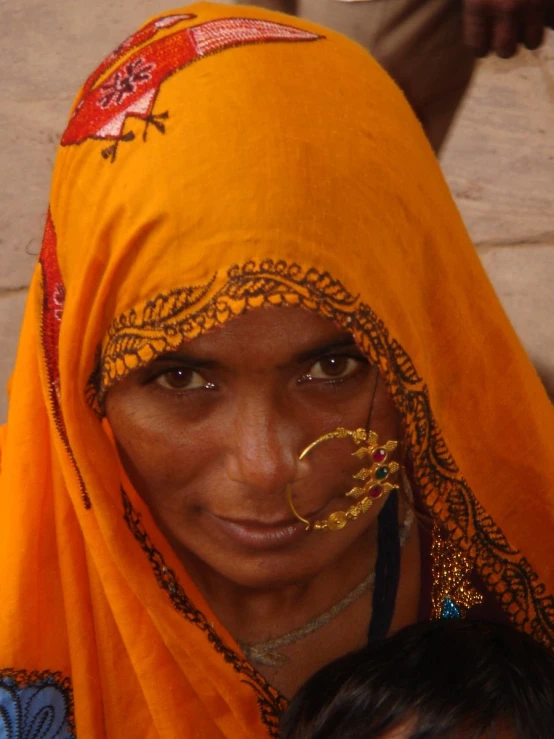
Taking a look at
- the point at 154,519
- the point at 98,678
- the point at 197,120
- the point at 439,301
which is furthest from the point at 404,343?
the point at 98,678

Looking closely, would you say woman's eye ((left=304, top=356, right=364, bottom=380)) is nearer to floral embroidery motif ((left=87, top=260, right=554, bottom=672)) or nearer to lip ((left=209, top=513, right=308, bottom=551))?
floral embroidery motif ((left=87, top=260, right=554, bottom=672))

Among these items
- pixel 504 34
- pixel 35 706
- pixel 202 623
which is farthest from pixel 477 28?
pixel 35 706

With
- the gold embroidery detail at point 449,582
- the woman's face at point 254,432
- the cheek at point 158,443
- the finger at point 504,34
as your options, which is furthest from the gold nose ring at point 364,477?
the finger at point 504,34

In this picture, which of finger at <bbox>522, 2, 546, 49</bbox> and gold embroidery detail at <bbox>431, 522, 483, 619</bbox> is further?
finger at <bbox>522, 2, 546, 49</bbox>

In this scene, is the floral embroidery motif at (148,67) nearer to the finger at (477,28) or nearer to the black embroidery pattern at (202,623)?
the black embroidery pattern at (202,623)

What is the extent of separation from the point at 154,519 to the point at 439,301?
456 mm

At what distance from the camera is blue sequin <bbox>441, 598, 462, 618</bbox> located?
1.32 metres

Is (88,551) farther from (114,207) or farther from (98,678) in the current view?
(114,207)

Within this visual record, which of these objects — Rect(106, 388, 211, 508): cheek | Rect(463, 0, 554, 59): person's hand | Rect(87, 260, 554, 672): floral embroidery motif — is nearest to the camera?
Rect(87, 260, 554, 672): floral embroidery motif

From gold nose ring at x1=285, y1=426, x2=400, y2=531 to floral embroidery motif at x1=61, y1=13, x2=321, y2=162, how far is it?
386 mm

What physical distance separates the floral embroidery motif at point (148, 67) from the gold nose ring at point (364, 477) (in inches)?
15.2

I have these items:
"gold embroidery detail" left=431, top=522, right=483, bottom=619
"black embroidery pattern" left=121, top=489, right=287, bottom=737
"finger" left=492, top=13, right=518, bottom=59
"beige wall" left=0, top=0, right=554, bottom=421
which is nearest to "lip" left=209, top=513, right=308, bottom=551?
"black embroidery pattern" left=121, top=489, right=287, bottom=737

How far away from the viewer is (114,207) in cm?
98

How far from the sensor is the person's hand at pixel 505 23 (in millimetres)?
1727
